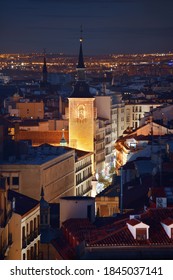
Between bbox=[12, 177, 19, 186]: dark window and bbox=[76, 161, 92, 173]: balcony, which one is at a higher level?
bbox=[12, 177, 19, 186]: dark window

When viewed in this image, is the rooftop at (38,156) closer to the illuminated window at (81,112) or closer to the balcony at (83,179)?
the balcony at (83,179)

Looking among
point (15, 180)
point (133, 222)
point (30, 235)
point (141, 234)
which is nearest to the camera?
point (141, 234)

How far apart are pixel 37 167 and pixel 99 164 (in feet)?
22.2

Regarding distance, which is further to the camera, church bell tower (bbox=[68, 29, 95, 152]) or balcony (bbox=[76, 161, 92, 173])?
church bell tower (bbox=[68, 29, 95, 152])

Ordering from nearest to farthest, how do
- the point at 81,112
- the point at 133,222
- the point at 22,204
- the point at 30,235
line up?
the point at 133,222, the point at 30,235, the point at 22,204, the point at 81,112

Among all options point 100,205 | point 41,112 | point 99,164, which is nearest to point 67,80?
point 41,112

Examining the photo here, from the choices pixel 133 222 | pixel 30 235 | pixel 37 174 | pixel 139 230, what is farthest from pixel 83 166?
pixel 139 230

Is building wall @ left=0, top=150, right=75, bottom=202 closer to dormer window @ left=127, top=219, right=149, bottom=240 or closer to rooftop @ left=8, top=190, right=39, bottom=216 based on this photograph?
rooftop @ left=8, top=190, right=39, bottom=216

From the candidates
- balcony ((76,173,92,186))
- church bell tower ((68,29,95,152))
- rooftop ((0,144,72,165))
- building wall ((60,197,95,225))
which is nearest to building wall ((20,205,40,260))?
building wall ((60,197,95,225))

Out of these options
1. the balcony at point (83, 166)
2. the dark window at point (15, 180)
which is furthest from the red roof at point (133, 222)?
the balcony at point (83, 166)

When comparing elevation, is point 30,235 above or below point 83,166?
above

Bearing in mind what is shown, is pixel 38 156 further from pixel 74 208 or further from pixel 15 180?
pixel 74 208

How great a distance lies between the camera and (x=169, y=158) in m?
13.4
